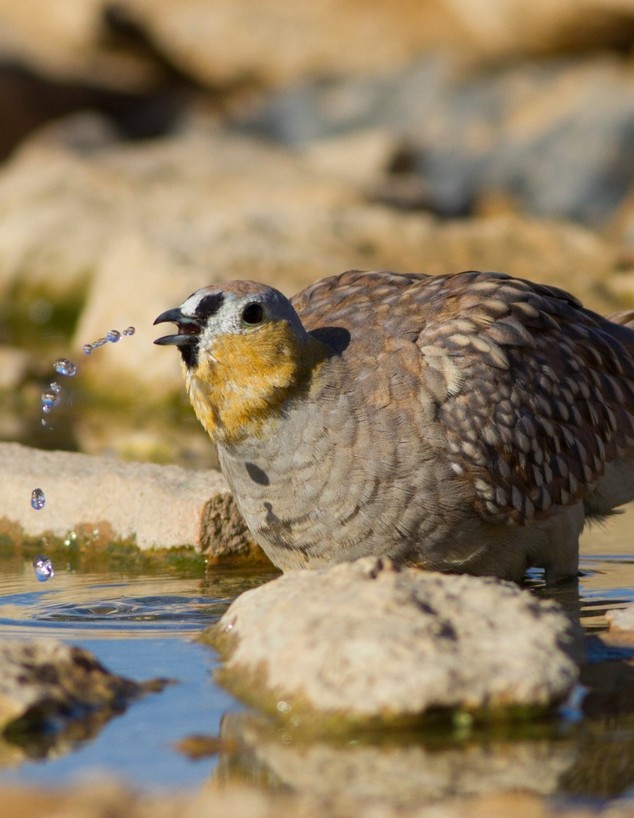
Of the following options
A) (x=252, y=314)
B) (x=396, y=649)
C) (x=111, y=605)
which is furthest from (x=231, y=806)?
(x=111, y=605)

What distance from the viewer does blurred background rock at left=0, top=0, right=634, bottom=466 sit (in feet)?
41.7

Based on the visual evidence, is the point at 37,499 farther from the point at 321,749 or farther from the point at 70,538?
the point at 321,749

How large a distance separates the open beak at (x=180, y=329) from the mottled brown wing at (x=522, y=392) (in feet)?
3.37

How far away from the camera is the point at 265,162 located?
58.1 ft

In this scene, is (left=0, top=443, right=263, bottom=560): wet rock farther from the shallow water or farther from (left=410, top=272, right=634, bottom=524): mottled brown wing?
(left=410, top=272, right=634, bottom=524): mottled brown wing

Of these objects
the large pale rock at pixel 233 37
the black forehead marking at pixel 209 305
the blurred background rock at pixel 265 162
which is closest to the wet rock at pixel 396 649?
the black forehead marking at pixel 209 305

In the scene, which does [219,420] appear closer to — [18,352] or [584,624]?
[584,624]

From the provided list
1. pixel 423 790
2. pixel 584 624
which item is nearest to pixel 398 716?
pixel 423 790

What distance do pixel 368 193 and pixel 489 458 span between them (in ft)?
33.5

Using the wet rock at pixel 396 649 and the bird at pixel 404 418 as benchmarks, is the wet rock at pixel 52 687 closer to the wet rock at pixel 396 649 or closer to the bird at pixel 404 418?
the wet rock at pixel 396 649

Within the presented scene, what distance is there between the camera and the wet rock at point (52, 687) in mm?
4727

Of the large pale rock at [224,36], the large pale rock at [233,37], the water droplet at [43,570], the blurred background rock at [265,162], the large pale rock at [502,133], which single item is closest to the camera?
the water droplet at [43,570]

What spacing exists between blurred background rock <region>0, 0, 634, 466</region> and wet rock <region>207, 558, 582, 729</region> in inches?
207

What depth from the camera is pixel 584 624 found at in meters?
6.21
